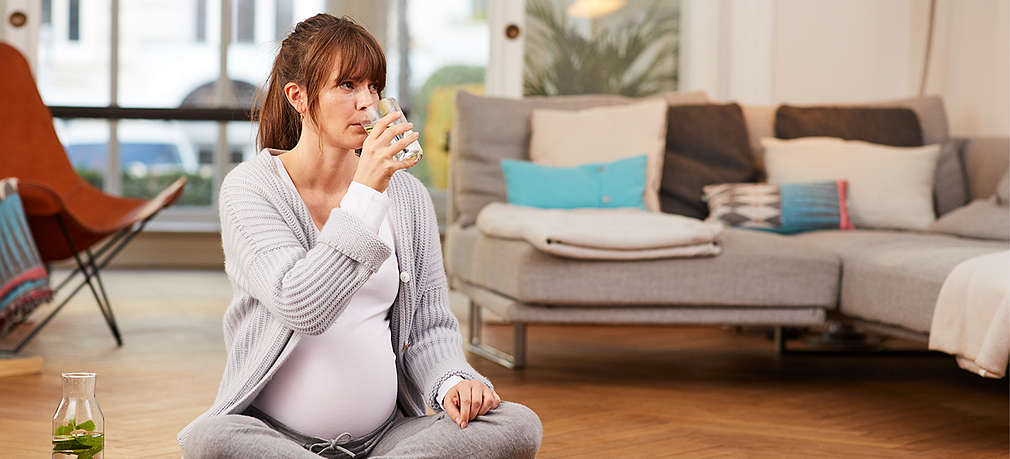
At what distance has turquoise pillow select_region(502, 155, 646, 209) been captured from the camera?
11.9ft

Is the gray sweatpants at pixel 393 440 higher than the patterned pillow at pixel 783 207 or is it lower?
lower

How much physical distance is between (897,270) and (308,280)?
1.86 meters

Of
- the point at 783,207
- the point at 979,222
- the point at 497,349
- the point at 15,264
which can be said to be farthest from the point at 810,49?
the point at 15,264

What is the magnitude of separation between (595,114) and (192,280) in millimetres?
2938

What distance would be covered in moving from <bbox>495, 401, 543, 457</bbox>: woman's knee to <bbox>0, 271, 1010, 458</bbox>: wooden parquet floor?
0.76 metres

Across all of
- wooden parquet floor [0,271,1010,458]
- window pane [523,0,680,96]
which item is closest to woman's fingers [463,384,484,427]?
wooden parquet floor [0,271,1010,458]

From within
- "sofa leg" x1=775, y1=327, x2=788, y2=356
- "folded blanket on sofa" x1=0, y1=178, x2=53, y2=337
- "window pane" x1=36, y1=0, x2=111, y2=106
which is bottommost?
"sofa leg" x1=775, y1=327, x2=788, y2=356

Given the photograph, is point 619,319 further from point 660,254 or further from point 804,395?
point 804,395

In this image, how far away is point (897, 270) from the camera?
282 centimetres

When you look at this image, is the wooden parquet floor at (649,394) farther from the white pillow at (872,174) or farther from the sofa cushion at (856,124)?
the sofa cushion at (856,124)

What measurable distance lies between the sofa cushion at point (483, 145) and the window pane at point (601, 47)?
3.81ft

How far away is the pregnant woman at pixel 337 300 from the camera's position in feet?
4.80

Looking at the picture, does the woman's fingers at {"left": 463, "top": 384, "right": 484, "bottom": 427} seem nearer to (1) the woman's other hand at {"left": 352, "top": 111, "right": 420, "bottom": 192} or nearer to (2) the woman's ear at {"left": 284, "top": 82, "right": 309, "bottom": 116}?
(1) the woman's other hand at {"left": 352, "top": 111, "right": 420, "bottom": 192}

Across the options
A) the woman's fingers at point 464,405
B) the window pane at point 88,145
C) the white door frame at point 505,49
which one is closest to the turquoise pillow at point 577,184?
the white door frame at point 505,49
